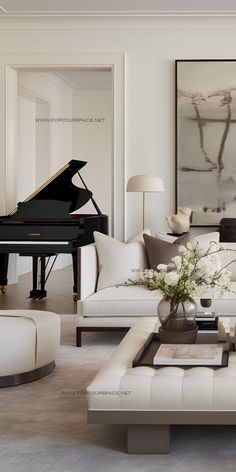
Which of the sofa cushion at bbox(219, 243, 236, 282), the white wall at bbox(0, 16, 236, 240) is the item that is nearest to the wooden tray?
the sofa cushion at bbox(219, 243, 236, 282)

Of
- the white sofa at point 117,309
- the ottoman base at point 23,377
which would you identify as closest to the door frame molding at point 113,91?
the white sofa at point 117,309

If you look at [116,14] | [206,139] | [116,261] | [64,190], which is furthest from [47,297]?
[116,14]

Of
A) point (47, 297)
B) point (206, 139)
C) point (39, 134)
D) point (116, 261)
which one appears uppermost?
point (39, 134)

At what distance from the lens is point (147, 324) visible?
3916mm

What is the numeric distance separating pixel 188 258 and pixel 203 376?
0.79 meters

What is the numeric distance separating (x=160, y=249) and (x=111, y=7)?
11.0 feet

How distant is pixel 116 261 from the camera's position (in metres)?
5.32

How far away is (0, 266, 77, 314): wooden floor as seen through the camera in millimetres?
6820

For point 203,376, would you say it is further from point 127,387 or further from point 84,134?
point 84,134

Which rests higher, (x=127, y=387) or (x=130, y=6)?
(x=130, y=6)

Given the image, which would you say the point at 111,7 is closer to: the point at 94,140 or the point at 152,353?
the point at 94,140

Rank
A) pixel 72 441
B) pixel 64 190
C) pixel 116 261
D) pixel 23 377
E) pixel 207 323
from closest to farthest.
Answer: pixel 72 441, pixel 207 323, pixel 23 377, pixel 116 261, pixel 64 190

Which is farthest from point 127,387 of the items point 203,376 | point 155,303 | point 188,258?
point 155,303

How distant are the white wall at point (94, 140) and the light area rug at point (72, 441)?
868 cm
